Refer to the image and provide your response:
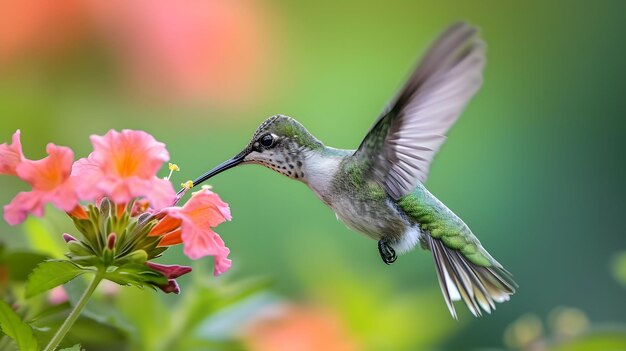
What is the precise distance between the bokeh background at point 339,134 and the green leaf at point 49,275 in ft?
0.95

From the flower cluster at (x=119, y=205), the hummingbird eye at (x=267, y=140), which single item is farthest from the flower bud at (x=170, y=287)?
the hummingbird eye at (x=267, y=140)

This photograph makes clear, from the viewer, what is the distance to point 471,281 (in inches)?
34.2

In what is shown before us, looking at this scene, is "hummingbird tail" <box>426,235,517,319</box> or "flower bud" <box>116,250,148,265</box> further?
"hummingbird tail" <box>426,235,517,319</box>

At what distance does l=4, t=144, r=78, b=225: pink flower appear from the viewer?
26.0 inches

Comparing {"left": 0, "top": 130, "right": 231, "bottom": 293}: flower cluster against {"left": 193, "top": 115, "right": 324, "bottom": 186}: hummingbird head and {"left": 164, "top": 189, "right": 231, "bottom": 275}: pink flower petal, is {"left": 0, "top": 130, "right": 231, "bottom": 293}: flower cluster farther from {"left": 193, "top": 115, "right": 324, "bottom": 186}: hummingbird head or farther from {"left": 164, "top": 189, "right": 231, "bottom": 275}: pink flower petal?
{"left": 193, "top": 115, "right": 324, "bottom": 186}: hummingbird head

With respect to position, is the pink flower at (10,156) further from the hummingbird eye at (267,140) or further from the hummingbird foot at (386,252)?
the hummingbird foot at (386,252)

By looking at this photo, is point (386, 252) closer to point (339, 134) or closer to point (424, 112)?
point (424, 112)

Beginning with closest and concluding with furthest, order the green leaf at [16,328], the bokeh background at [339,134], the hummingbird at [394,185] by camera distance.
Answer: the green leaf at [16,328]
the hummingbird at [394,185]
the bokeh background at [339,134]

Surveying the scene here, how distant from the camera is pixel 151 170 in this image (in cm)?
68

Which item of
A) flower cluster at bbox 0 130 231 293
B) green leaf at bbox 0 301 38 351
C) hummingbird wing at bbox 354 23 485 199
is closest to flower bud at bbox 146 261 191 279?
flower cluster at bbox 0 130 231 293

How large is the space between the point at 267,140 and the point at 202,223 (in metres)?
0.17

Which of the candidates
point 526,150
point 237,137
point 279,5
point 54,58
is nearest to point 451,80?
point 54,58

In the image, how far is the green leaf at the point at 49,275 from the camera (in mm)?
660

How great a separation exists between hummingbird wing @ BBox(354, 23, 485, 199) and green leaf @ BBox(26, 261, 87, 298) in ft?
1.03
